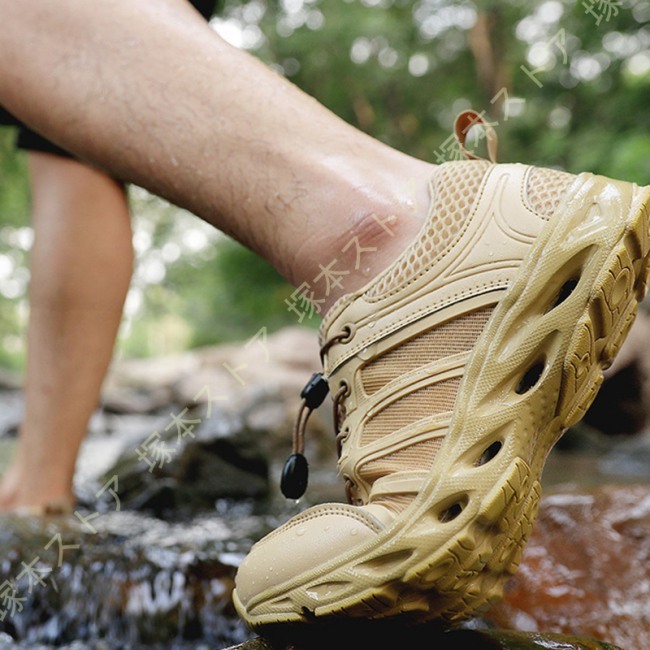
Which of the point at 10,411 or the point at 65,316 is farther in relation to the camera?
the point at 10,411

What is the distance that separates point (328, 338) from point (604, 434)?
222 inches

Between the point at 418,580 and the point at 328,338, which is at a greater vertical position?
the point at 328,338

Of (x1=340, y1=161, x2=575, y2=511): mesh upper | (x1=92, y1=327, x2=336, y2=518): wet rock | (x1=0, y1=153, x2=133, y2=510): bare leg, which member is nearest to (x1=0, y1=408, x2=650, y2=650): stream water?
(x1=0, y1=153, x2=133, y2=510): bare leg

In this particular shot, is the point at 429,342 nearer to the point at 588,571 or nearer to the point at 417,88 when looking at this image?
the point at 588,571

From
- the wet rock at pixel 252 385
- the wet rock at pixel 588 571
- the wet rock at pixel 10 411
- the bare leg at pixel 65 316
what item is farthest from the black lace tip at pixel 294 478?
the wet rock at pixel 10 411

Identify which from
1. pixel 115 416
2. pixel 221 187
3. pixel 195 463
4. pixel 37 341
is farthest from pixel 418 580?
pixel 115 416

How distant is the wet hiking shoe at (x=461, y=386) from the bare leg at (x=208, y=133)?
8 centimetres

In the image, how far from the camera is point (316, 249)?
105cm

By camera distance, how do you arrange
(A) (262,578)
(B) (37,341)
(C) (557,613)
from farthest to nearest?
(B) (37,341), (C) (557,613), (A) (262,578)

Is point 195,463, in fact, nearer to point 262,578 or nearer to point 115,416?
point 262,578

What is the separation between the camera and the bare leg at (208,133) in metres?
1.05

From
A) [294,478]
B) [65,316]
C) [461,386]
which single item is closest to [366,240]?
[461,386]

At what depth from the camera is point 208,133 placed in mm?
1044

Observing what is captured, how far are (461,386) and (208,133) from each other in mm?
501
